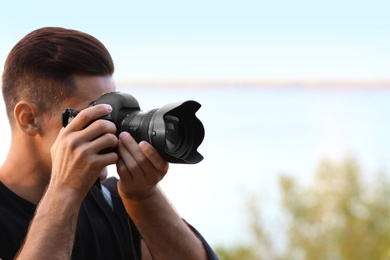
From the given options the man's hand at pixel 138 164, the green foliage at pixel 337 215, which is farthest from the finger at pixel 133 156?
the green foliage at pixel 337 215

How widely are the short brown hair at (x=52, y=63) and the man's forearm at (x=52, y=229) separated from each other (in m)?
0.39

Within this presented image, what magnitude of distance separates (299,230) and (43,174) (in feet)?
33.7

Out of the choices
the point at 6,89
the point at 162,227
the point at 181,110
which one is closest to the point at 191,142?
the point at 181,110

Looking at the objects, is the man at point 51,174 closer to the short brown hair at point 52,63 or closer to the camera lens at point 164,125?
the short brown hair at point 52,63

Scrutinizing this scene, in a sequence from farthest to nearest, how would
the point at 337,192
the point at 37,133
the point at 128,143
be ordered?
the point at 337,192, the point at 37,133, the point at 128,143

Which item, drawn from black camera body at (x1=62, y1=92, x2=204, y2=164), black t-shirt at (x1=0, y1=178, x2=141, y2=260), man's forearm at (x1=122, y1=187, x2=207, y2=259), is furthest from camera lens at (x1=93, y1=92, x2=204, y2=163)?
black t-shirt at (x1=0, y1=178, x2=141, y2=260)

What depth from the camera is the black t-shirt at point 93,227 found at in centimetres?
222

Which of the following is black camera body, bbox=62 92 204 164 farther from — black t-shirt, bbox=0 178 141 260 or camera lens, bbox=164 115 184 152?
black t-shirt, bbox=0 178 141 260

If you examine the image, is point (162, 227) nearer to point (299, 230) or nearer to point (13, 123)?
point (13, 123)

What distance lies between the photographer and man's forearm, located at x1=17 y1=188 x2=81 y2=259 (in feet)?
6.32

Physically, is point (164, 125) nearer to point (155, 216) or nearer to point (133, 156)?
point (133, 156)

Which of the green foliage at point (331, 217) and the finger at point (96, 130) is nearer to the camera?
the finger at point (96, 130)

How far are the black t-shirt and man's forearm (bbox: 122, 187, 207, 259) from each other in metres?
0.09

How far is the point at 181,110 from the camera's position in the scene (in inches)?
82.3
